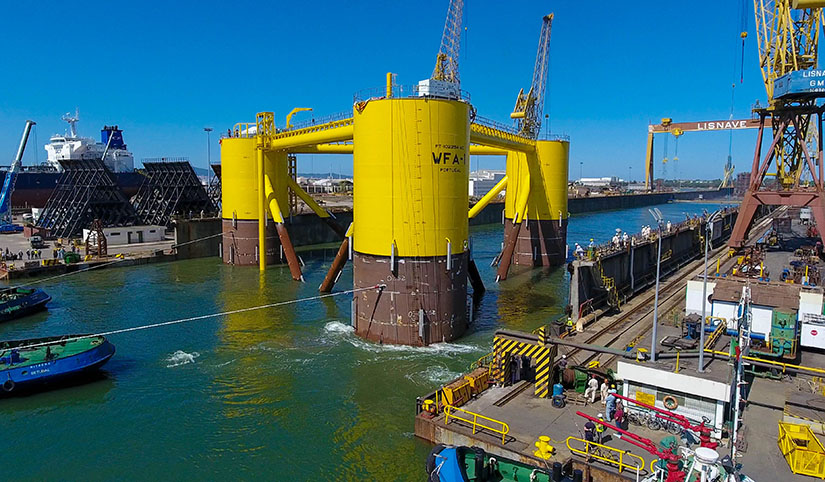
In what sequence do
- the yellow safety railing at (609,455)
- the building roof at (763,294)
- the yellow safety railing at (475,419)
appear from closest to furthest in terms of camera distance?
the yellow safety railing at (609,455), the yellow safety railing at (475,419), the building roof at (763,294)

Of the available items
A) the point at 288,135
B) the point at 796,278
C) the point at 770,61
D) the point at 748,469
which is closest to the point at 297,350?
the point at 748,469

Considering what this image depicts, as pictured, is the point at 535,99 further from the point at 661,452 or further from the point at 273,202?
the point at 661,452

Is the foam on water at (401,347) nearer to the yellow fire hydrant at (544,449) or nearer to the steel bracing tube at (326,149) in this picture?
the yellow fire hydrant at (544,449)

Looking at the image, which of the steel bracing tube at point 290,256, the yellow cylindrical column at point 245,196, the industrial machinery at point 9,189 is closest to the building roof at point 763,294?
the steel bracing tube at point 290,256

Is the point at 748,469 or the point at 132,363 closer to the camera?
the point at 748,469

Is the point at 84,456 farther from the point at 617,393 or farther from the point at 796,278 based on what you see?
the point at 796,278

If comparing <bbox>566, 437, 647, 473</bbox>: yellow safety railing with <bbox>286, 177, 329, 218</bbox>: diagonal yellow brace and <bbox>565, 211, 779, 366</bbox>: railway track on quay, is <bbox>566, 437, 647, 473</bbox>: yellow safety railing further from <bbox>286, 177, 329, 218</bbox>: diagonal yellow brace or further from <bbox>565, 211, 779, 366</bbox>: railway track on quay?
<bbox>286, 177, 329, 218</bbox>: diagonal yellow brace

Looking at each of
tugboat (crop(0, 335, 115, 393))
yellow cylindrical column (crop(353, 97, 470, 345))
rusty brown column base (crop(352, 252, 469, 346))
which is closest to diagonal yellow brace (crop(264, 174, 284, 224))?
yellow cylindrical column (crop(353, 97, 470, 345))
